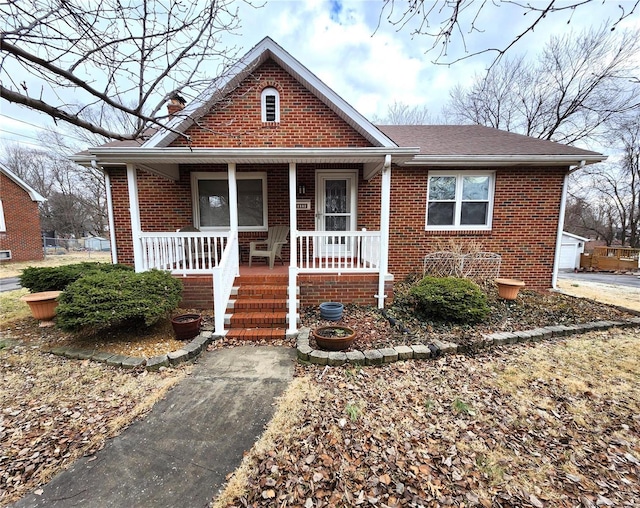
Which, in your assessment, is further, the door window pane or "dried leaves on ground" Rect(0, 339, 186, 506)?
the door window pane

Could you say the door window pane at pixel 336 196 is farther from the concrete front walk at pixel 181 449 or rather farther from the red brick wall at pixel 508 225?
the concrete front walk at pixel 181 449

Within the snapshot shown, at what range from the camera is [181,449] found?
7.57ft

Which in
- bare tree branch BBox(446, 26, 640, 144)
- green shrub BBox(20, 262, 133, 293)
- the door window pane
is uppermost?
bare tree branch BBox(446, 26, 640, 144)

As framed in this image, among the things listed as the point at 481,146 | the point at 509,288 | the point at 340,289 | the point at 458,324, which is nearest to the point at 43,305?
the point at 340,289

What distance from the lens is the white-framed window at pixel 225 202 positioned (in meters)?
6.92

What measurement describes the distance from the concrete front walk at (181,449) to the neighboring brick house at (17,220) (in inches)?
679

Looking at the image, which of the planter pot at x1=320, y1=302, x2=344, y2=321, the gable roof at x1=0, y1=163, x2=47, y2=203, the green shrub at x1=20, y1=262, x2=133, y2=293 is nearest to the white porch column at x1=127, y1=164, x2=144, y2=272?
the green shrub at x1=20, y1=262, x2=133, y2=293

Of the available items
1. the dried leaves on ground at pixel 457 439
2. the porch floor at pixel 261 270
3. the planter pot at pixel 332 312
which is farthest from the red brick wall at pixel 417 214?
the dried leaves on ground at pixel 457 439

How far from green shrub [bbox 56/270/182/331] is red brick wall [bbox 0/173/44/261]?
50.0 feet

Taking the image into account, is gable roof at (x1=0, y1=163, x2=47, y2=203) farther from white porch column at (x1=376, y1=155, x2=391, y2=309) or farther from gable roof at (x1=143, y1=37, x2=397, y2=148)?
white porch column at (x1=376, y1=155, x2=391, y2=309)

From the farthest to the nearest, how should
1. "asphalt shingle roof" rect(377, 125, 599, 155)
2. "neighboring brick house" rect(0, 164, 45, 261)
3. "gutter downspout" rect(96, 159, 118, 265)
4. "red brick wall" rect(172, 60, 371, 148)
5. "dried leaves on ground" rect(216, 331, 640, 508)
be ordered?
1. "neighboring brick house" rect(0, 164, 45, 261)
2. "asphalt shingle roof" rect(377, 125, 599, 155)
3. "gutter downspout" rect(96, 159, 118, 265)
4. "red brick wall" rect(172, 60, 371, 148)
5. "dried leaves on ground" rect(216, 331, 640, 508)

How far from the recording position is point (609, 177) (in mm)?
23453

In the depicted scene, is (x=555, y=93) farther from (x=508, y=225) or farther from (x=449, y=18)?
(x=449, y=18)

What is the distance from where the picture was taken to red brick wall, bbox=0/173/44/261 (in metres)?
13.6
